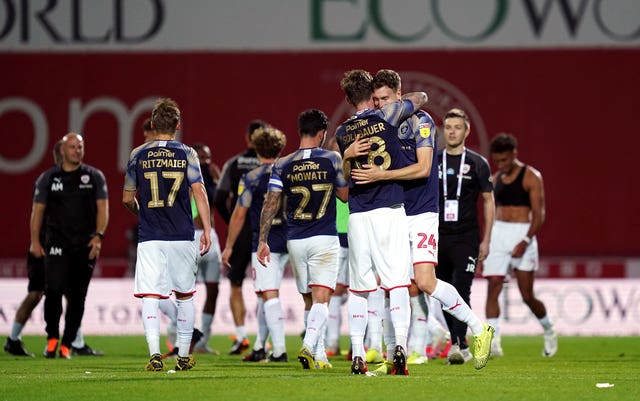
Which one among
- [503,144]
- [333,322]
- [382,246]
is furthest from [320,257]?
[503,144]

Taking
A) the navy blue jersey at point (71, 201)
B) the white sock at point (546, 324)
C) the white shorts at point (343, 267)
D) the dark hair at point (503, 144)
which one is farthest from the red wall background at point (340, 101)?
the white shorts at point (343, 267)

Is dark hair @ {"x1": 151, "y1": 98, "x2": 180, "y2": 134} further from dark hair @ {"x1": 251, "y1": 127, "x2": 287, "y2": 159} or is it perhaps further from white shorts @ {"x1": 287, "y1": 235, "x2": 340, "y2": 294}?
dark hair @ {"x1": 251, "y1": 127, "x2": 287, "y2": 159}

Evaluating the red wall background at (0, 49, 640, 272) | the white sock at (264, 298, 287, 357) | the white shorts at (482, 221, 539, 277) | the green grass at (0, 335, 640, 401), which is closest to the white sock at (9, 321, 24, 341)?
the green grass at (0, 335, 640, 401)

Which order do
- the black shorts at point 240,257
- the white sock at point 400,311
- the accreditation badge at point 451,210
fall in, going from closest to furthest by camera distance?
the white sock at point 400,311
the accreditation badge at point 451,210
the black shorts at point 240,257

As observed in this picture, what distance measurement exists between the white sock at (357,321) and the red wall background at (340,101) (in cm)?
1240

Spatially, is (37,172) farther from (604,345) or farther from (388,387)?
(388,387)

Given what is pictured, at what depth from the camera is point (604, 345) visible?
1485 centimetres

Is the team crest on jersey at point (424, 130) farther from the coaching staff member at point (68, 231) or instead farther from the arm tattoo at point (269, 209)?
the coaching staff member at point (68, 231)

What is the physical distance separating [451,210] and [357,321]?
2566mm

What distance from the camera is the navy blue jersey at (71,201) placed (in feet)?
42.4

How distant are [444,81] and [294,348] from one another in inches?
343

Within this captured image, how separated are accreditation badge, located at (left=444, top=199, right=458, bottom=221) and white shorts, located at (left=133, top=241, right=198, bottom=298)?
287 centimetres

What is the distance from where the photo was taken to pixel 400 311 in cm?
934

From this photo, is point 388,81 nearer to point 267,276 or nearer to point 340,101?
point 267,276
